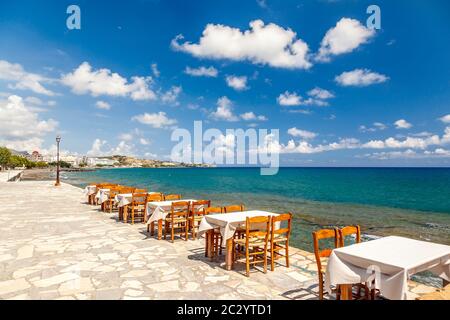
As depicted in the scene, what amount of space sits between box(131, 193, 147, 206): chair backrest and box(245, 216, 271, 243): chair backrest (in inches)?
210

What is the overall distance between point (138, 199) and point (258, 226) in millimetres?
6047

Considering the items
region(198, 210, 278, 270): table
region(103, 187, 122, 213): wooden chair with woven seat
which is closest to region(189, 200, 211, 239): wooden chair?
region(198, 210, 278, 270): table

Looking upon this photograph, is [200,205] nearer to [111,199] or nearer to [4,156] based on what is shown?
[111,199]

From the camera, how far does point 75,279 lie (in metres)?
5.37

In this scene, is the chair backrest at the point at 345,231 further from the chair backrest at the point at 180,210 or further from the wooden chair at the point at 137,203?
the wooden chair at the point at 137,203

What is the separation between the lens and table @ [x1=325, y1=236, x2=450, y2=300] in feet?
11.7

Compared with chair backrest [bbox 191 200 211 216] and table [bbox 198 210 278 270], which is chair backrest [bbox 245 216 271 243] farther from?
chair backrest [bbox 191 200 211 216]

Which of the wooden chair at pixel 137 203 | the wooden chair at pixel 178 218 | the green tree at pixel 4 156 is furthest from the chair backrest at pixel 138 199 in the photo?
the green tree at pixel 4 156
